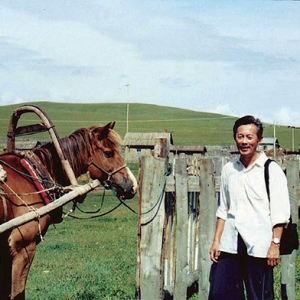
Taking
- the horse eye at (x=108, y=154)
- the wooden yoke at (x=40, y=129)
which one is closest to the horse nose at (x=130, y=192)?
the horse eye at (x=108, y=154)

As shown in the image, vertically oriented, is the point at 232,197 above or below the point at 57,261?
above

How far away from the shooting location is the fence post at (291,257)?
17.7 ft

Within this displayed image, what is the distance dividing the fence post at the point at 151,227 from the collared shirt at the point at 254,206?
1019 millimetres

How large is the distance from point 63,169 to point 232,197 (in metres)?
2.15

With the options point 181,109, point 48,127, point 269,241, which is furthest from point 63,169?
point 181,109

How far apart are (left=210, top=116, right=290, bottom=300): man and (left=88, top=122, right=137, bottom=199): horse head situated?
5.88 ft

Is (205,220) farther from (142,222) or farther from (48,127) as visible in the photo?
(48,127)

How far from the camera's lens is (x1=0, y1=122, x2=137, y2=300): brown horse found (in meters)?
5.34

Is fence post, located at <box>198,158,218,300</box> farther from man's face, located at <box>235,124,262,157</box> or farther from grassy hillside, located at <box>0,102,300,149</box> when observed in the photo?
grassy hillside, located at <box>0,102,300,149</box>

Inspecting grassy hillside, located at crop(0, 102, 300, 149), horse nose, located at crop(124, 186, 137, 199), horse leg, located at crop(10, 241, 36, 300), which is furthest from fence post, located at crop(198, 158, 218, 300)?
grassy hillside, located at crop(0, 102, 300, 149)

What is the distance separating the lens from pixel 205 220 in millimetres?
5480

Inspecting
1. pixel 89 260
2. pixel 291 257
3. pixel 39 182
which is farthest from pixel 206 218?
pixel 89 260

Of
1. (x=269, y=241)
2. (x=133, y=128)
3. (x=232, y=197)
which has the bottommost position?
(x=269, y=241)

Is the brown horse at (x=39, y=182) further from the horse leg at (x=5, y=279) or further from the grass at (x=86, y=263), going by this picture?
the grass at (x=86, y=263)
